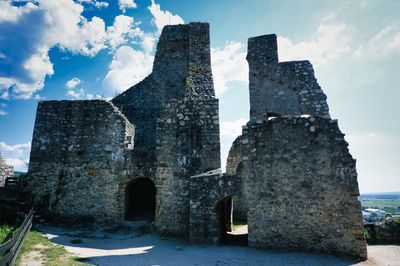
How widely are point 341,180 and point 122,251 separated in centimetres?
721

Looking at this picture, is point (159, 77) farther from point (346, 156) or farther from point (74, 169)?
point (346, 156)

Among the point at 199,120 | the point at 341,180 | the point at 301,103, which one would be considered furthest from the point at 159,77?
the point at 341,180

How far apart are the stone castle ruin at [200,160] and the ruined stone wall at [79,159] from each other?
47 millimetres

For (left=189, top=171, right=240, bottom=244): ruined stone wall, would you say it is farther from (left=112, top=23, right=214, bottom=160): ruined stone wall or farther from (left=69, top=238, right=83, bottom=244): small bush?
(left=112, top=23, right=214, bottom=160): ruined stone wall

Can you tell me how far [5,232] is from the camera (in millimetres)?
8711

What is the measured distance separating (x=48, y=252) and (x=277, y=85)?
11.9 meters

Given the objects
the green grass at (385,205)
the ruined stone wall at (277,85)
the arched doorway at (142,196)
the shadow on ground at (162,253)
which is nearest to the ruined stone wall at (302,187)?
the shadow on ground at (162,253)

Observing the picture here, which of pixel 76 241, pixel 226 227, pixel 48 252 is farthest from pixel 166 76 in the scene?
pixel 48 252

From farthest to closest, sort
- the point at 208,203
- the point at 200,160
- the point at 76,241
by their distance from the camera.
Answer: the point at 200,160 < the point at 76,241 < the point at 208,203

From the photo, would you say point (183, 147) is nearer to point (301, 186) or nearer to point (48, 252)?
point (301, 186)

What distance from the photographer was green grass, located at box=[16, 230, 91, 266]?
6847 millimetres

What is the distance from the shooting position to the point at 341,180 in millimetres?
8062

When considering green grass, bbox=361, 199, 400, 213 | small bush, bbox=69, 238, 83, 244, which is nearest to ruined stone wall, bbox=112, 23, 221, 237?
small bush, bbox=69, 238, 83, 244

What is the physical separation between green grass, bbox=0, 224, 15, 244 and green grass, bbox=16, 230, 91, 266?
1.67ft
